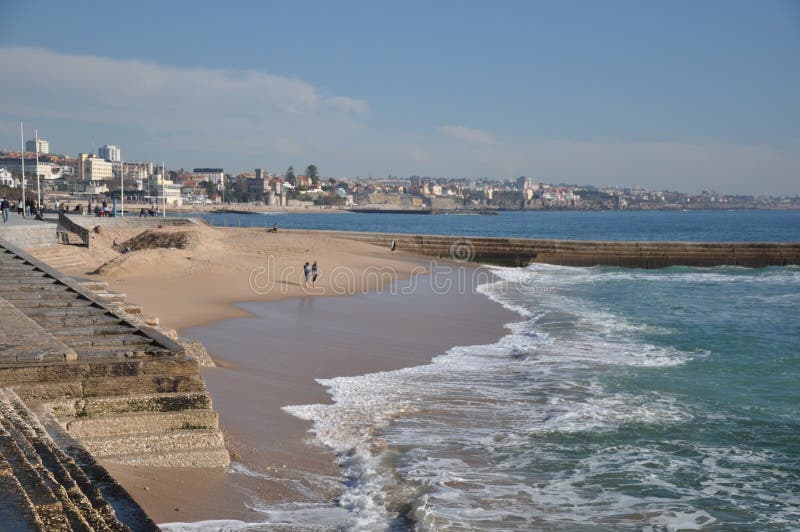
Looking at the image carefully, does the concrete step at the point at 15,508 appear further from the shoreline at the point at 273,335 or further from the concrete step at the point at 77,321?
the concrete step at the point at 77,321

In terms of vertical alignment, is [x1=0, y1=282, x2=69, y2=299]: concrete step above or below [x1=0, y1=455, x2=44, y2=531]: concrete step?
above

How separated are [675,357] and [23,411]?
448 inches

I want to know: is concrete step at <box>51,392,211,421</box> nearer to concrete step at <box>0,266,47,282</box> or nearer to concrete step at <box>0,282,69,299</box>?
concrete step at <box>0,282,69,299</box>

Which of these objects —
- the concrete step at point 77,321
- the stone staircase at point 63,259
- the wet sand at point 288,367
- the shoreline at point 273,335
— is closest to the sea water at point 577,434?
the wet sand at point 288,367

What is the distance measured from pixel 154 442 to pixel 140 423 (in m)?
0.19

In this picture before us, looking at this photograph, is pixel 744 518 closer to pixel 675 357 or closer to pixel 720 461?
pixel 720 461

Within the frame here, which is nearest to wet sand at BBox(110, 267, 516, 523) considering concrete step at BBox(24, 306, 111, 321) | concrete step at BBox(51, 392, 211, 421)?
concrete step at BBox(51, 392, 211, 421)

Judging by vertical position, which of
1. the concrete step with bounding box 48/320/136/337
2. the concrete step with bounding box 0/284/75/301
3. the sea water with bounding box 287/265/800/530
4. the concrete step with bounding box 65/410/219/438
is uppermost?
the concrete step with bounding box 0/284/75/301

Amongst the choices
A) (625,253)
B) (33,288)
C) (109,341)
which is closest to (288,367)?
Answer: (33,288)

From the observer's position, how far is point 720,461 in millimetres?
7695

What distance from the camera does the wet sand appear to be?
5.76 meters

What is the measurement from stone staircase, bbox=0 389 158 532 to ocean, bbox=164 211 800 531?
1907 mm

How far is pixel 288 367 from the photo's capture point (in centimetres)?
1123

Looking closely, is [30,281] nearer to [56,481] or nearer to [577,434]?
[577,434]
